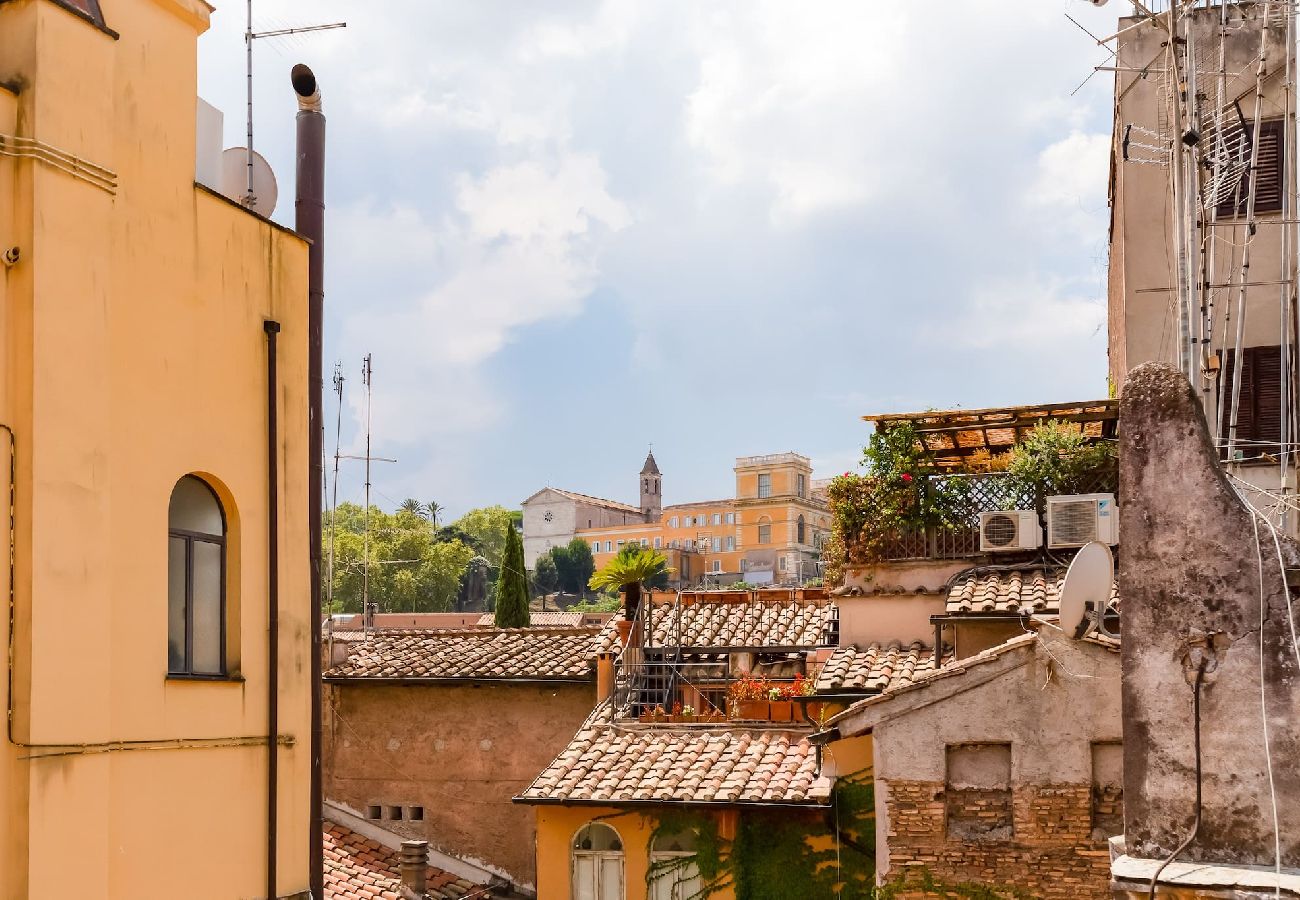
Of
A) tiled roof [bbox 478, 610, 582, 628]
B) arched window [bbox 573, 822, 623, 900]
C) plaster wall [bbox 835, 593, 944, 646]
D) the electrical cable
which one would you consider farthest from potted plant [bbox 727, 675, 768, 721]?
tiled roof [bbox 478, 610, 582, 628]

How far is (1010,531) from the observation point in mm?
20406

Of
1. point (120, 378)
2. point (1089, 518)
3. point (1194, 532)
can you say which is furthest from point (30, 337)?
point (1089, 518)

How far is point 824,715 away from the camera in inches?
764

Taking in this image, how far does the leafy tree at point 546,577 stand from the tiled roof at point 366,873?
9628 centimetres

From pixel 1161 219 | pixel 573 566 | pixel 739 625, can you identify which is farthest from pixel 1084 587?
pixel 573 566

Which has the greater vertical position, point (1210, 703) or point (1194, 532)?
point (1194, 532)

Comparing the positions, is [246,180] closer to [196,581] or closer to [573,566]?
[196,581]

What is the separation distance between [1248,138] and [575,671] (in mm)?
12330

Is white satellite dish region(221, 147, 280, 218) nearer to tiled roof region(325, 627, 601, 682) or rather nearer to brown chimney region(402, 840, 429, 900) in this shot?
brown chimney region(402, 840, 429, 900)

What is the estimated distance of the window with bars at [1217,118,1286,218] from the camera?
18609 mm

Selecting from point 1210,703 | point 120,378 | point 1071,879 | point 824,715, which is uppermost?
point 120,378

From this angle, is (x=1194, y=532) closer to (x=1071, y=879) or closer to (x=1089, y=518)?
(x=1071, y=879)

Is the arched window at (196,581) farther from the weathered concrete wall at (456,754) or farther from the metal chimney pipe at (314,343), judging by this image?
the weathered concrete wall at (456,754)

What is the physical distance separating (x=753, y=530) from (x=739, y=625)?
303 ft
